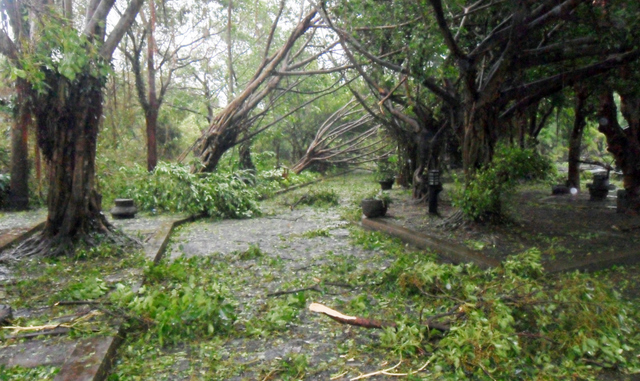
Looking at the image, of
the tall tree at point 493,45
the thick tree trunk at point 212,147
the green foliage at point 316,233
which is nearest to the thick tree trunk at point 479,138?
the tall tree at point 493,45

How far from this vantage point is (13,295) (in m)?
5.95

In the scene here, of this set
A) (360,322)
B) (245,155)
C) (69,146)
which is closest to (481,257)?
(360,322)

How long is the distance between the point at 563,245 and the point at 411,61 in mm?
3700

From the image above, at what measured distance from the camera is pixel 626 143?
436 inches

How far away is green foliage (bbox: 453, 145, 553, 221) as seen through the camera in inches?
324

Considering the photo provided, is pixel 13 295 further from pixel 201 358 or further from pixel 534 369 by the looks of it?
pixel 534 369

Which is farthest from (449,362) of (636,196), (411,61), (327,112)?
(327,112)

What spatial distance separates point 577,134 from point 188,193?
10575 mm

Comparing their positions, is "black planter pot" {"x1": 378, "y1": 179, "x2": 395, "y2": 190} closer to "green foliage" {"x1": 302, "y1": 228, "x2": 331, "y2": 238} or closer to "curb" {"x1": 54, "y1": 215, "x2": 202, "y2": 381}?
"green foliage" {"x1": 302, "y1": 228, "x2": 331, "y2": 238}

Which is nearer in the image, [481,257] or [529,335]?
[529,335]

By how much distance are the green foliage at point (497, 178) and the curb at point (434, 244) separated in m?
0.81

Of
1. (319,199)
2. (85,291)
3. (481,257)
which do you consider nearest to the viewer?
(85,291)

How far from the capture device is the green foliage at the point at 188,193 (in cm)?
1330

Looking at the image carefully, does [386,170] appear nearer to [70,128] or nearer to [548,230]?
[548,230]
